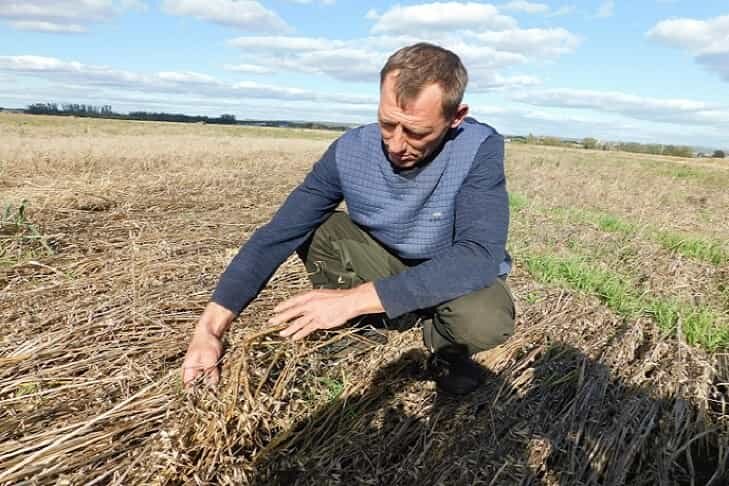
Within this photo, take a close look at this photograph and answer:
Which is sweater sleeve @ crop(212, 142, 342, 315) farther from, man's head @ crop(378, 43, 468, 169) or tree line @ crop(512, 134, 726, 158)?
tree line @ crop(512, 134, 726, 158)

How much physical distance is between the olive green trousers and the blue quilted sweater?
0.08 meters

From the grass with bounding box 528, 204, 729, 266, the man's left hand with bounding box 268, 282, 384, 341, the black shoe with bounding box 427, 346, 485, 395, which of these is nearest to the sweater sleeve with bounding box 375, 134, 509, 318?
the man's left hand with bounding box 268, 282, 384, 341

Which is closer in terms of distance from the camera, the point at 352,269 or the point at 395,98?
the point at 395,98

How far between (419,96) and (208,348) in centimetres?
113

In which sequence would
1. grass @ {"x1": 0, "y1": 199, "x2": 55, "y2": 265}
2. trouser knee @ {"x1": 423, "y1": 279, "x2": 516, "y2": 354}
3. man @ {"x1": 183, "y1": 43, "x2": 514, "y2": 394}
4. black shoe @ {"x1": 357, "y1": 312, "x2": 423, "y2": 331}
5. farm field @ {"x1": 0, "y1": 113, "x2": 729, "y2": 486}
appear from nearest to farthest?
farm field @ {"x1": 0, "y1": 113, "x2": 729, "y2": 486} → man @ {"x1": 183, "y1": 43, "x2": 514, "y2": 394} → trouser knee @ {"x1": 423, "y1": 279, "x2": 516, "y2": 354} → black shoe @ {"x1": 357, "y1": 312, "x2": 423, "y2": 331} → grass @ {"x1": 0, "y1": 199, "x2": 55, "y2": 265}

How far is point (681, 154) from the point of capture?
38.7m

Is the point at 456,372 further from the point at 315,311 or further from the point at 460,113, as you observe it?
the point at 460,113

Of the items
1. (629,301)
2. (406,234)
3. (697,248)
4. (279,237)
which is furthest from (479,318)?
(697,248)

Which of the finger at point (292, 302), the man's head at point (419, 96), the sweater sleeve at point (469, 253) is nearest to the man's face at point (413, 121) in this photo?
the man's head at point (419, 96)

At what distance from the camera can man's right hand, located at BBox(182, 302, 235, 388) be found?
1.72 meters

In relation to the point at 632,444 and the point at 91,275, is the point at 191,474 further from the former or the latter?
the point at 91,275

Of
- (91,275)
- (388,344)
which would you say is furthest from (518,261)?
(91,275)

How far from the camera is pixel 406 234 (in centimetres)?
240

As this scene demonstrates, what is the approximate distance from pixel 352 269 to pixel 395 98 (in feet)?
3.18
